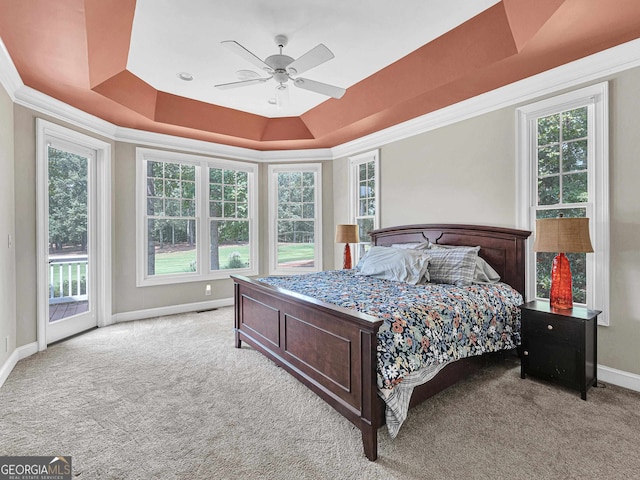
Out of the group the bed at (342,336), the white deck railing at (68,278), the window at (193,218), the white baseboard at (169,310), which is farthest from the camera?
the window at (193,218)

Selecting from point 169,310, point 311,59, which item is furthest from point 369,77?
point 169,310

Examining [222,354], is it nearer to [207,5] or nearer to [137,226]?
[137,226]

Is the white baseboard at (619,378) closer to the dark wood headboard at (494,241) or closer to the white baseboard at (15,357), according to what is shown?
the dark wood headboard at (494,241)

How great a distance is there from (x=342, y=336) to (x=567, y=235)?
6.23 ft

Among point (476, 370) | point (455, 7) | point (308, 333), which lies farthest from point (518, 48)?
point (308, 333)

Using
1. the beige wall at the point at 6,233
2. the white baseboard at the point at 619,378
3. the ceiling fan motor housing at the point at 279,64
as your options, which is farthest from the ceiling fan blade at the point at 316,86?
the white baseboard at the point at 619,378

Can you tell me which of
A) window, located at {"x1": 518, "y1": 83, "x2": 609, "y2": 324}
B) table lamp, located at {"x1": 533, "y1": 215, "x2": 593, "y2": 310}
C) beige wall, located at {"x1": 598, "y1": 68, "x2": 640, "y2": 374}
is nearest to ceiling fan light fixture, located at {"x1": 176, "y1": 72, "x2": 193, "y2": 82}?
window, located at {"x1": 518, "y1": 83, "x2": 609, "y2": 324}

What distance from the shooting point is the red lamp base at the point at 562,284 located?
8.65ft

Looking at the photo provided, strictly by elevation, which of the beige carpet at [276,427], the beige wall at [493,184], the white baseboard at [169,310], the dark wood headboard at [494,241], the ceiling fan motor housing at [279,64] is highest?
the ceiling fan motor housing at [279,64]

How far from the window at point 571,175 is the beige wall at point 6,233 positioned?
4.78 meters

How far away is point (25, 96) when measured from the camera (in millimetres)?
3232

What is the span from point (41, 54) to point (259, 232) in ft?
11.9

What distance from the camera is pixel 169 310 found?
4957 millimetres

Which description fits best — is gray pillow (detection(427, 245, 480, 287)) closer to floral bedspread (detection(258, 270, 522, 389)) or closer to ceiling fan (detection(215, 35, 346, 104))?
floral bedspread (detection(258, 270, 522, 389))
